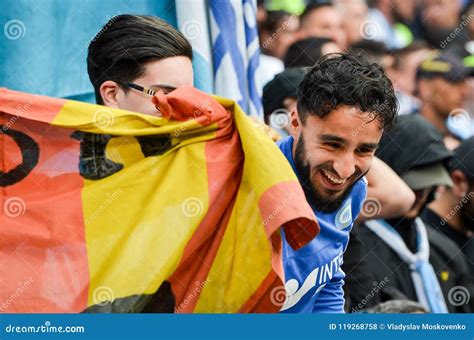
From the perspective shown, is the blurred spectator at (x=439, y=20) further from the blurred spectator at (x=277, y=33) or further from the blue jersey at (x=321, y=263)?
the blue jersey at (x=321, y=263)

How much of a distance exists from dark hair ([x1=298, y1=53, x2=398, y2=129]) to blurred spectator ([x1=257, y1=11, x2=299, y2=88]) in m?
0.98

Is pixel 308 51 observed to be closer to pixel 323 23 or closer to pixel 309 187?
pixel 323 23

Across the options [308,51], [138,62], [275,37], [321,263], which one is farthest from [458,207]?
[138,62]

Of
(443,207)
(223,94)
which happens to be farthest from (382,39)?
(223,94)

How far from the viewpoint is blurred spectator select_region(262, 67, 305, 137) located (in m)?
4.91

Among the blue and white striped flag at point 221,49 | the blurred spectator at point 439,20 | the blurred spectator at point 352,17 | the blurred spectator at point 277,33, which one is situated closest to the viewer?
the blue and white striped flag at point 221,49

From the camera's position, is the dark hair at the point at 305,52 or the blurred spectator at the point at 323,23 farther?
the blurred spectator at the point at 323,23

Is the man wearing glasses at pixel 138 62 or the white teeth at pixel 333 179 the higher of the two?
the man wearing glasses at pixel 138 62

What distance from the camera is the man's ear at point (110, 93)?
4.25 metres

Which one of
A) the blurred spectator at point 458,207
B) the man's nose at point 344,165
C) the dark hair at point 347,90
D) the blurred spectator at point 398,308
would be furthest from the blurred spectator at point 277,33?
the man's nose at point 344,165

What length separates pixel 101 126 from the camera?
12.9 feet

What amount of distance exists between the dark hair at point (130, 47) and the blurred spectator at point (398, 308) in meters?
1.13

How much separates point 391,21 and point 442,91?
44 cm

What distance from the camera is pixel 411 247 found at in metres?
5.11
